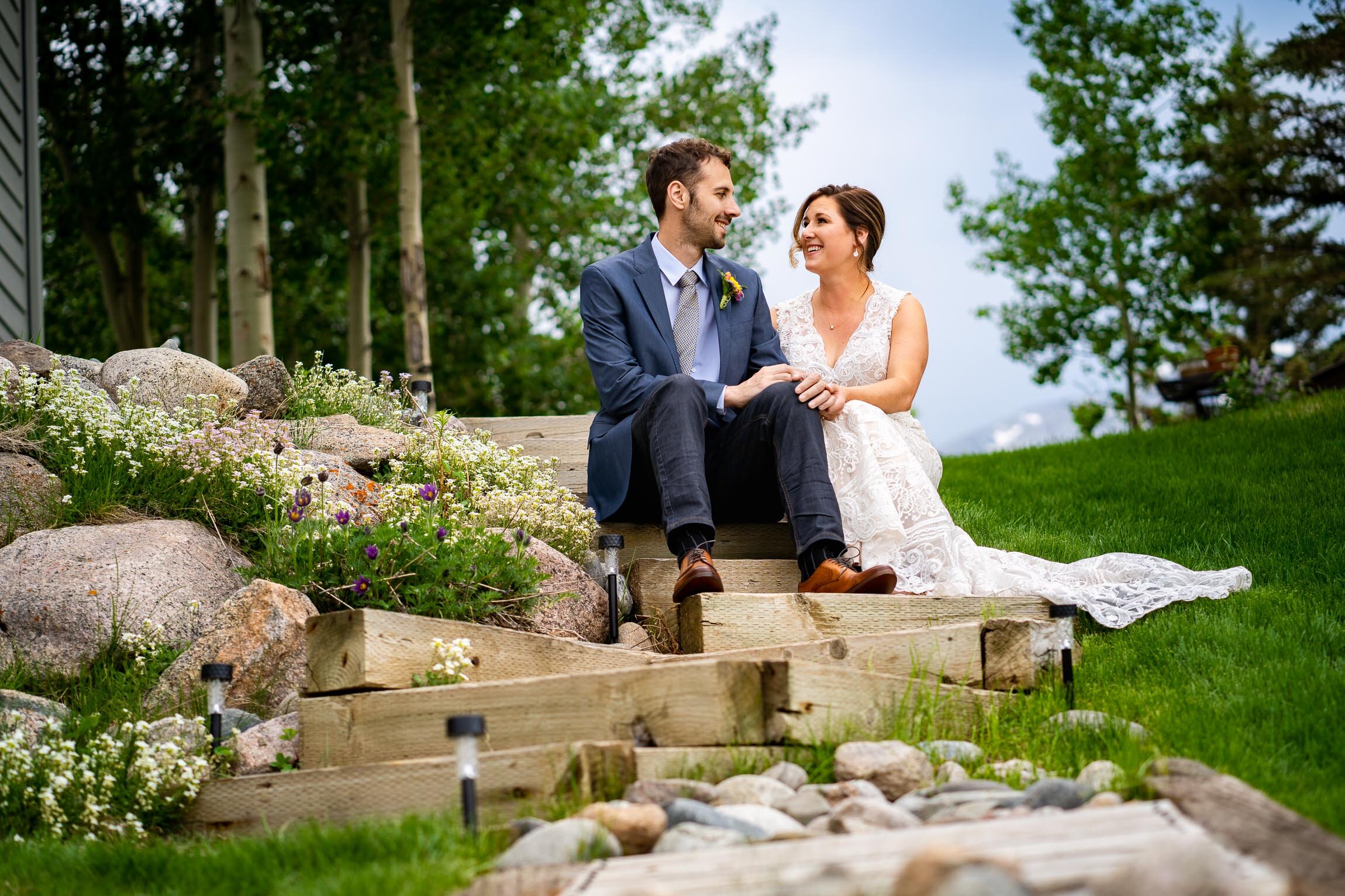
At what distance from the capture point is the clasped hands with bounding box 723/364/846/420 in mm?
4516

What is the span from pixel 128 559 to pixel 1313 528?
183 inches

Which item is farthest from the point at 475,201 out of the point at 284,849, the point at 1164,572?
the point at 284,849

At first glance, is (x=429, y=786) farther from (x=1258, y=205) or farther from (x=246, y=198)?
(x=1258, y=205)

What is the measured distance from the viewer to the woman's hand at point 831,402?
14.9 feet

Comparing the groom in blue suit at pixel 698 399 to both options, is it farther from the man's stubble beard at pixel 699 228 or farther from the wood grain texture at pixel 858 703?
the wood grain texture at pixel 858 703

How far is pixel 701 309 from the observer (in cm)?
520

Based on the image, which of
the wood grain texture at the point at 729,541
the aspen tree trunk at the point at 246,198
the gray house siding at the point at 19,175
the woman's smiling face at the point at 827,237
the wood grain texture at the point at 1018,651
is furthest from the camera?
the aspen tree trunk at the point at 246,198

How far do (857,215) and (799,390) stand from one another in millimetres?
1229

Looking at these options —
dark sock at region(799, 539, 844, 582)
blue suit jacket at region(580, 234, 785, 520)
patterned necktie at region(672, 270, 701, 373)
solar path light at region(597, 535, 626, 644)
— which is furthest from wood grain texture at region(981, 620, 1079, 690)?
patterned necktie at region(672, 270, 701, 373)

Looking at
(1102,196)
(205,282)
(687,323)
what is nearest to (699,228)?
(687,323)

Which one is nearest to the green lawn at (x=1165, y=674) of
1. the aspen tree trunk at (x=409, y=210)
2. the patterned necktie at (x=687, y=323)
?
the patterned necktie at (x=687, y=323)

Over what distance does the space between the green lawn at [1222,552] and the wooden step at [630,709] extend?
819 mm

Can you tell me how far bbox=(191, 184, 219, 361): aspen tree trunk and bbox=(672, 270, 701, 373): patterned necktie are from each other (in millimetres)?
9439

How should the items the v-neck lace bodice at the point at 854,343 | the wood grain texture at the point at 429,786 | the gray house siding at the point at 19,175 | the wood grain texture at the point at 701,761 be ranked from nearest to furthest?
the wood grain texture at the point at 429,786 → the wood grain texture at the point at 701,761 → the v-neck lace bodice at the point at 854,343 → the gray house siding at the point at 19,175
